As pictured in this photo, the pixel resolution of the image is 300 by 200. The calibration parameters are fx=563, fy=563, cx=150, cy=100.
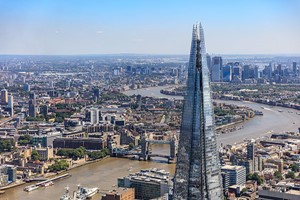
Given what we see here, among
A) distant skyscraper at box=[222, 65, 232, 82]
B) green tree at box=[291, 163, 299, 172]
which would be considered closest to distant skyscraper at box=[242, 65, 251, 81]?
distant skyscraper at box=[222, 65, 232, 82]

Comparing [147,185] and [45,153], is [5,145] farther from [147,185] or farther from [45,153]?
[147,185]

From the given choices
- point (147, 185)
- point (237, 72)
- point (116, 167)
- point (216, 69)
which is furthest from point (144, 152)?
point (237, 72)

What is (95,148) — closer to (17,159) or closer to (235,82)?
(17,159)

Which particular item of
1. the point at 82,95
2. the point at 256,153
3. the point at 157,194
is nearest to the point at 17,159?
the point at 157,194

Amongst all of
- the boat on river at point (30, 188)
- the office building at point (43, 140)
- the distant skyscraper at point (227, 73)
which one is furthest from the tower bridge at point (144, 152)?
the distant skyscraper at point (227, 73)

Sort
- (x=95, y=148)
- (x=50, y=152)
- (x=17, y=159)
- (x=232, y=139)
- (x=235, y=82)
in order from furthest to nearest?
1. (x=235, y=82)
2. (x=232, y=139)
3. (x=95, y=148)
4. (x=50, y=152)
5. (x=17, y=159)

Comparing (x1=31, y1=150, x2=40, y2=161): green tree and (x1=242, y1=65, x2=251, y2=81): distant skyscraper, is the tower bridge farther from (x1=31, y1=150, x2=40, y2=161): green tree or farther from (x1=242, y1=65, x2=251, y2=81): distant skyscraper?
(x1=242, y1=65, x2=251, y2=81): distant skyscraper
